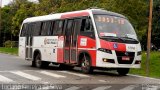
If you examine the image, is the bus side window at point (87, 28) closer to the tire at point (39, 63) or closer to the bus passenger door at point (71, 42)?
the bus passenger door at point (71, 42)

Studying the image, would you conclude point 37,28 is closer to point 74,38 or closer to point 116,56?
point 74,38

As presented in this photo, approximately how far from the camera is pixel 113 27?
1858 centimetres

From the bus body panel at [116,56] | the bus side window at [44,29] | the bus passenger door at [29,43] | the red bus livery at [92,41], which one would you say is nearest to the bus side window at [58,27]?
the red bus livery at [92,41]

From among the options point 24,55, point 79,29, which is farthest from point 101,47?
point 24,55

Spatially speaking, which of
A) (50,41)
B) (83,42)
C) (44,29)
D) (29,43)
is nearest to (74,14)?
(83,42)

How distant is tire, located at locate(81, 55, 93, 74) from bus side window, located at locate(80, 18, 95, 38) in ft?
3.29

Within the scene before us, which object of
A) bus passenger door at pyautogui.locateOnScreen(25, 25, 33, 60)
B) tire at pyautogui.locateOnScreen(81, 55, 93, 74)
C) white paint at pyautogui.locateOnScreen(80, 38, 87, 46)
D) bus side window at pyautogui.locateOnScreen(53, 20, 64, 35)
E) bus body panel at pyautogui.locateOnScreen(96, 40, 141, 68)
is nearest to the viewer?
bus body panel at pyautogui.locateOnScreen(96, 40, 141, 68)

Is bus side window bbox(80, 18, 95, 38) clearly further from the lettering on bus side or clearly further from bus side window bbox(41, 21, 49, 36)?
bus side window bbox(41, 21, 49, 36)

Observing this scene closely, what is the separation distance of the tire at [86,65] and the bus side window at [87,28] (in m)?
1.00

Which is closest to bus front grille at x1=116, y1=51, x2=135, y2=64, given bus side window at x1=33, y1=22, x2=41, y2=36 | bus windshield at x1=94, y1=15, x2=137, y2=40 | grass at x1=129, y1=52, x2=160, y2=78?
bus windshield at x1=94, y1=15, x2=137, y2=40

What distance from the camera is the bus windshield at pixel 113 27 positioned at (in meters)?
18.2

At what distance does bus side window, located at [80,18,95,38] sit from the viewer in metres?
18.4

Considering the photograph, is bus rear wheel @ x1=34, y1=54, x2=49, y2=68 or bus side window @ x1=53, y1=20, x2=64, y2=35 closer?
bus side window @ x1=53, y1=20, x2=64, y2=35

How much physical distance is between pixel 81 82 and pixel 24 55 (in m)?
10.2
